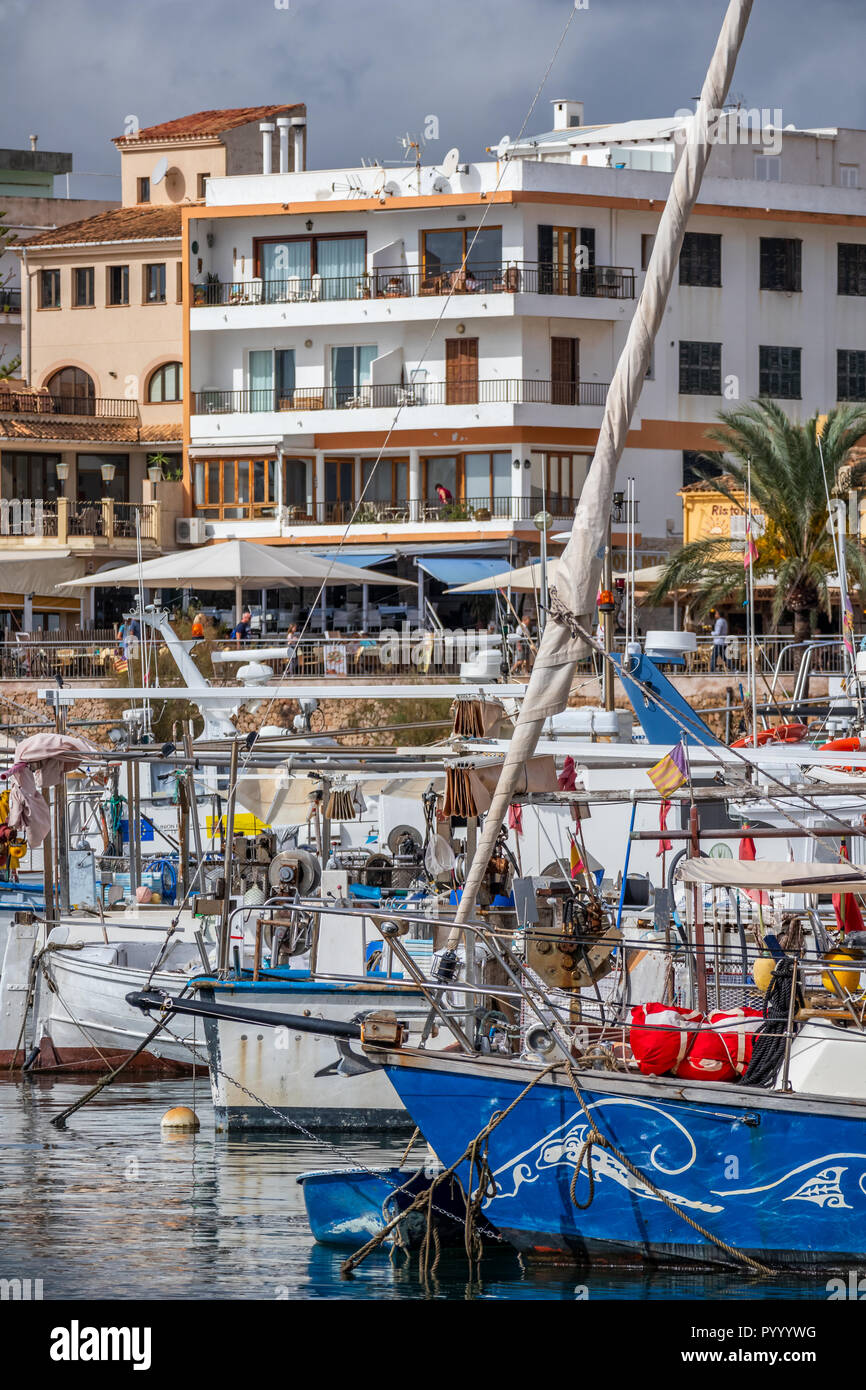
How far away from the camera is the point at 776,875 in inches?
513

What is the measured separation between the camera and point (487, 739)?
18297 mm

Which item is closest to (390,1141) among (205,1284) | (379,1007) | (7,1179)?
(379,1007)

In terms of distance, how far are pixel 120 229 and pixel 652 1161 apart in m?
50.0

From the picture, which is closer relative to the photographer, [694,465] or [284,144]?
[694,465]

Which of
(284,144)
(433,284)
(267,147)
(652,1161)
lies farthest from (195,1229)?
(284,144)

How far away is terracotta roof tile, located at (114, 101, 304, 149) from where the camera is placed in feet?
203

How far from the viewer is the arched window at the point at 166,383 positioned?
5756 cm

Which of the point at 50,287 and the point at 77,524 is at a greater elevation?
the point at 50,287

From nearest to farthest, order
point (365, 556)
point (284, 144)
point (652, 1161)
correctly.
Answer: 1. point (652, 1161)
2. point (365, 556)
3. point (284, 144)

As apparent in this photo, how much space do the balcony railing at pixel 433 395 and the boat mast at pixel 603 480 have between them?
125 feet

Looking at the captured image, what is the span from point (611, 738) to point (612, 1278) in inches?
419

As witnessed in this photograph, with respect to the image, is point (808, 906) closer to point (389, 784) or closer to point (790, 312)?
point (389, 784)

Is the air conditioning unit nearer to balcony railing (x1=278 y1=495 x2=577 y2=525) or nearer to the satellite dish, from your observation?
balcony railing (x1=278 y1=495 x2=577 y2=525)

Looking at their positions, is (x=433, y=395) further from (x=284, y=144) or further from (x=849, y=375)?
(x=849, y=375)
